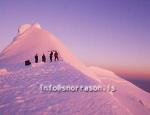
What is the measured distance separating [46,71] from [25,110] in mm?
9918

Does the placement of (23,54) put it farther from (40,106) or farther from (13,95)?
(40,106)

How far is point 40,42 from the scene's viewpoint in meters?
51.1

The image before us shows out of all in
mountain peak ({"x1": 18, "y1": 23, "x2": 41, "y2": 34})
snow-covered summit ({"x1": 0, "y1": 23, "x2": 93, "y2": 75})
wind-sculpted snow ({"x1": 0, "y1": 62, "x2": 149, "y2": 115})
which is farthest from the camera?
mountain peak ({"x1": 18, "y1": 23, "x2": 41, "y2": 34})

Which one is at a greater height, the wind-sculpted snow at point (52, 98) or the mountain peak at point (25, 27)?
the mountain peak at point (25, 27)

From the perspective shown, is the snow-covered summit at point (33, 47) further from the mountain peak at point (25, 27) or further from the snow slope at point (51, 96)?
the snow slope at point (51, 96)

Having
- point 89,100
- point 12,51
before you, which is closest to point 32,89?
point 89,100

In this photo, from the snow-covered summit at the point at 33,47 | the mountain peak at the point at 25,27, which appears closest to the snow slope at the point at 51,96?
the snow-covered summit at the point at 33,47

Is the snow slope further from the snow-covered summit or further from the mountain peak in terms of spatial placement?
the mountain peak

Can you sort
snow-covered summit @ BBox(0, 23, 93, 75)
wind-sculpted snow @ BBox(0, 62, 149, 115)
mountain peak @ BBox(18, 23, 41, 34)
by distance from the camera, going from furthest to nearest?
mountain peak @ BBox(18, 23, 41, 34)
snow-covered summit @ BBox(0, 23, 93, 75)
wind-sculpted snow @ BBox(0, 62, 149, 115)

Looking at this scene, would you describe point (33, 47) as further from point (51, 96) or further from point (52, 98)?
point (52, 98)

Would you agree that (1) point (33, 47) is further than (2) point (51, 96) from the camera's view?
Yes

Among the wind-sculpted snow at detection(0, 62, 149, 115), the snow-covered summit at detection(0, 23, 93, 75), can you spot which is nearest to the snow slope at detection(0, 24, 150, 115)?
the wind-sculpted snow at detection(0, 62, 149, 115)

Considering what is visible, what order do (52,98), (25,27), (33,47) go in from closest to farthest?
(52,98) < (33,47) < (25,27)

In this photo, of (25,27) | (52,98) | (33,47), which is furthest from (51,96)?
(25,27)
